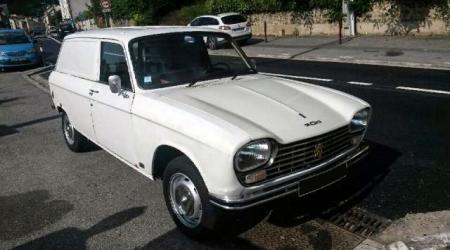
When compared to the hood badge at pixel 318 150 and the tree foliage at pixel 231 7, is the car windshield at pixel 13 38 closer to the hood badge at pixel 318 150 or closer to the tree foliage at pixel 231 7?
the tree foliage at pixel 231 7

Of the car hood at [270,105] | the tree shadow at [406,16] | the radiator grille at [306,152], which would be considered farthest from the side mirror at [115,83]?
the tree shadow at [406,16]

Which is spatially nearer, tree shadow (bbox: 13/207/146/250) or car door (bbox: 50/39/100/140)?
tree shadow (bbox: 13/207/146/250)

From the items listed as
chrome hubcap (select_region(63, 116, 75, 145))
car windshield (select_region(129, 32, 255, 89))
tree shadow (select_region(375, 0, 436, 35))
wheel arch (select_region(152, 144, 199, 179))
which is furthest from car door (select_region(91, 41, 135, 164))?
tree shadow (select_region(375, 0, 436, 35))

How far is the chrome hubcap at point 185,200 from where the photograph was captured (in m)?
3.67

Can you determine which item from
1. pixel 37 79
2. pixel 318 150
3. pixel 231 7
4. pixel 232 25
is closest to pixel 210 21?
pixel 232 25

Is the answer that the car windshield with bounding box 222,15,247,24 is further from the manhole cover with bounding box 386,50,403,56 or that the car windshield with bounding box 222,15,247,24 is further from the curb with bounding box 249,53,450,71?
the manhole cover with bounding box 386,50,403,56

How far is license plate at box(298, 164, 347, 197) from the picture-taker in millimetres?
3512

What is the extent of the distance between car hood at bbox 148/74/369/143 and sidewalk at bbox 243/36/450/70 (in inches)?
353

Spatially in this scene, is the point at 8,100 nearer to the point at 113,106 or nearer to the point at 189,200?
the point at 113,106

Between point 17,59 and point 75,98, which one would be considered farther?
point 17,59

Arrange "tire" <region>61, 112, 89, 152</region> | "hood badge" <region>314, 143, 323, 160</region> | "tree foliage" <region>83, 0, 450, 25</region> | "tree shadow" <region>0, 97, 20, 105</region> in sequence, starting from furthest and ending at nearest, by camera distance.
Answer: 1. "tree foliage" <region>83, 0, 450, 25</region>
2. "tree shadow" <region>0, 97, 20, 105</region>
3. "tire" <region>61, 112, 89, 152</region>
4. "hood badge" <region>314, 143, 323, 160</region>

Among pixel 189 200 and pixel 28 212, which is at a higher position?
pixel 189 200

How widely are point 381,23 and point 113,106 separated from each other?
17567mm

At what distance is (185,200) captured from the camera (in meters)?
3.79
